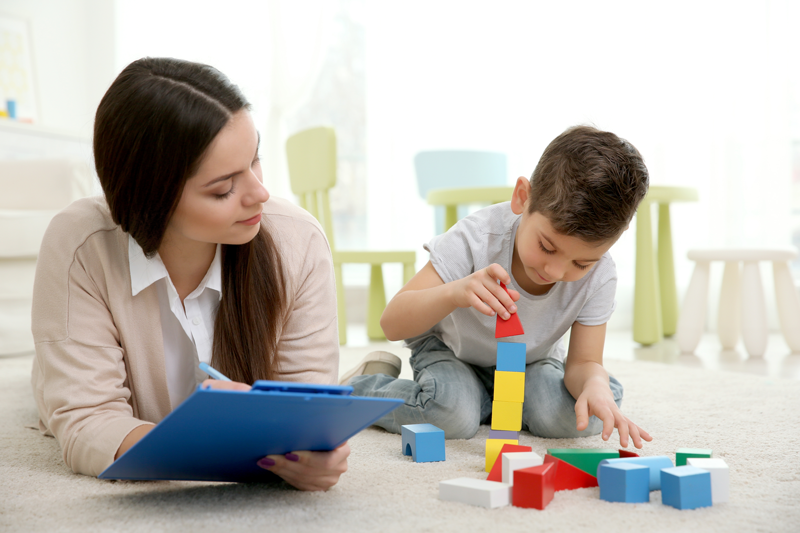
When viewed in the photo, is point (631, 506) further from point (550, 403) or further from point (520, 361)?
point (550, 403)

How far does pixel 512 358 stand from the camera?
42.0 inches

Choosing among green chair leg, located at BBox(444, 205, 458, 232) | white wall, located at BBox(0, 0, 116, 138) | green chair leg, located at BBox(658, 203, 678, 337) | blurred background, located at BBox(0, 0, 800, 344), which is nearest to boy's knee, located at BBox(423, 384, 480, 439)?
green chair leg, located at BBox(444, 205, 458, 232)

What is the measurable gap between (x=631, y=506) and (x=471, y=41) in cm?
312

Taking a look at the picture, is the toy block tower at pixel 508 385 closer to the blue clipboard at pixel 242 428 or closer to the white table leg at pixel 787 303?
the blue clipboard at pixel 242 428

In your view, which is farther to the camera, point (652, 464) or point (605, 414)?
point (605, 414)

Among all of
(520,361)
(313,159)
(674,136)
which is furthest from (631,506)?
(674,136)

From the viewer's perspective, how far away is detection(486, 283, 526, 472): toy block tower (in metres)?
1.06

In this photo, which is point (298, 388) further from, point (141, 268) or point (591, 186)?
point (591, 186)

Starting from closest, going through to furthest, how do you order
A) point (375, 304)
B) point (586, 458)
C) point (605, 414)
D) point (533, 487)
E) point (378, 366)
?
point (533, 487), point (586, 458), point (605, 414), point (378, 366), point (375, 304)

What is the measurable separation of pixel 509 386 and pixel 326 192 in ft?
5.33

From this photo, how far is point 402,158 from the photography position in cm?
367

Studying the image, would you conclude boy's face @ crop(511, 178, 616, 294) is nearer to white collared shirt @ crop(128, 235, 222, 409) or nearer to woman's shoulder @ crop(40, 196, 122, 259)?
white collared shirt @ crop(128, 235, 222, 409)

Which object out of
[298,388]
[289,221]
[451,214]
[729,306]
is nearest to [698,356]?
[729,306]

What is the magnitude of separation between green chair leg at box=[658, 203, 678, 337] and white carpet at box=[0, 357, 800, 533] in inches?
65.3
